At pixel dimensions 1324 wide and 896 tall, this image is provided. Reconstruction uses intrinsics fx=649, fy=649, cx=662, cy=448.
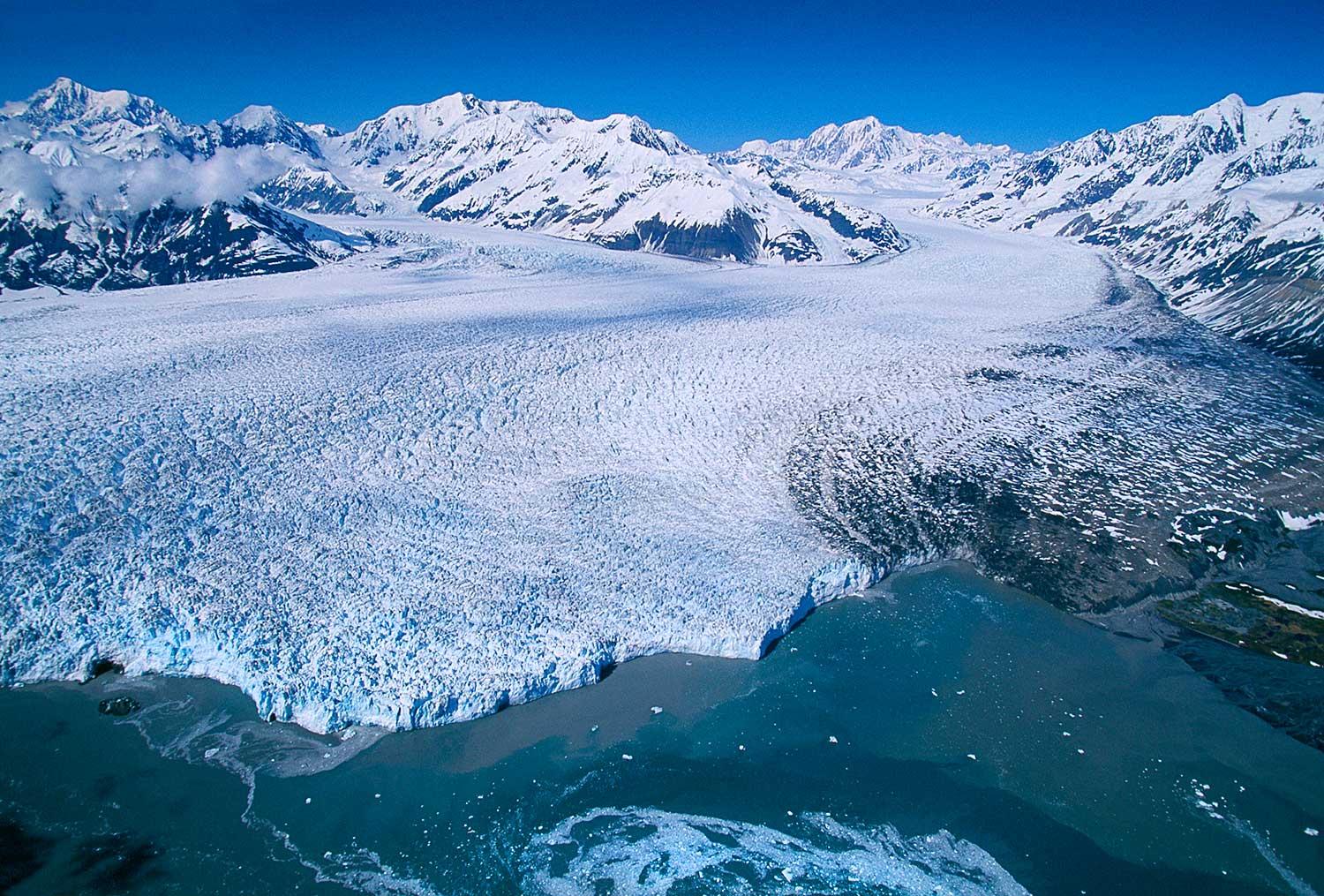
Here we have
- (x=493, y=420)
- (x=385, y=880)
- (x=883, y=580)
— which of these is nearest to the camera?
(x=385, y=880)

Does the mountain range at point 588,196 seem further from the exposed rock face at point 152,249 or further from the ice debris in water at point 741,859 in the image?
the ice debris in water at point 741,859

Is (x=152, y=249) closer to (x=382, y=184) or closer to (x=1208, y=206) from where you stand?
(x=382, y=184)

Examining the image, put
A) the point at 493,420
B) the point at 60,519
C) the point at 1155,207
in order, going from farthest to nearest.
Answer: the point at 1155,207, the point at 493,420, the point at 60,519

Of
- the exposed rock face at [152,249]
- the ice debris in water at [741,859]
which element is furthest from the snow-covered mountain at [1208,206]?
the exposed rock face at [152,249]

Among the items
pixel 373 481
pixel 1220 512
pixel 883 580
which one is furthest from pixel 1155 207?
pixel 373 481

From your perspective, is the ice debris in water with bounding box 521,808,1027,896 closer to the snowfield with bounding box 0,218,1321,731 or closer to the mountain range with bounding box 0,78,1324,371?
the snowfield with bounding box 0,218,1321,731

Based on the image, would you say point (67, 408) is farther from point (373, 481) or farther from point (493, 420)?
point (493, 420)
